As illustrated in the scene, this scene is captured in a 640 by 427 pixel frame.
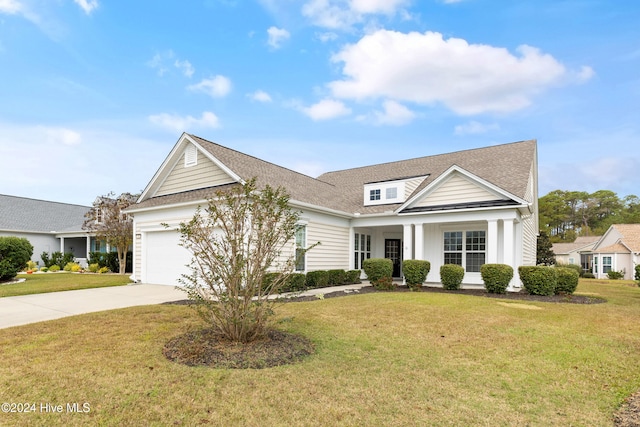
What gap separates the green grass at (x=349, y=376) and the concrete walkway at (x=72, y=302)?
1.16 m

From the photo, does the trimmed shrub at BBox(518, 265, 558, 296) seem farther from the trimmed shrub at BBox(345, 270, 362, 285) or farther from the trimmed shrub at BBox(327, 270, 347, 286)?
the trimmed shrub at BBox(327, 270, 347, 286)

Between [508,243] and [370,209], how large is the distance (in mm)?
5991

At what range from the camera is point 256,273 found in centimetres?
528

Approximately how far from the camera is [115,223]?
68.9 ft

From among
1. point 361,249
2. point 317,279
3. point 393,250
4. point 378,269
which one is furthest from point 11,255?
point 393,250

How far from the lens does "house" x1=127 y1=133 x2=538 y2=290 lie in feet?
42.6

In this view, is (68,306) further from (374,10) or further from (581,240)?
(581,240)

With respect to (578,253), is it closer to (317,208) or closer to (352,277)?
(352,277)

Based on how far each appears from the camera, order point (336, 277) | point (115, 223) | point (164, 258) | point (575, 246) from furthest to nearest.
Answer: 1. point (575, 246)
2. point (115, 223)
3. point (336, 277)
4. point (164, 258)

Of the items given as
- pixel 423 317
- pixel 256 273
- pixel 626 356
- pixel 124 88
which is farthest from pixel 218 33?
pixel 626 356

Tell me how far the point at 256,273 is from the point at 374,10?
1179cm

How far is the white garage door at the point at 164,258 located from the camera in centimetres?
1334

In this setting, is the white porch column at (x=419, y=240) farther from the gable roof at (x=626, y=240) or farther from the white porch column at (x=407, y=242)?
the gable roof at (x=626, y=240)

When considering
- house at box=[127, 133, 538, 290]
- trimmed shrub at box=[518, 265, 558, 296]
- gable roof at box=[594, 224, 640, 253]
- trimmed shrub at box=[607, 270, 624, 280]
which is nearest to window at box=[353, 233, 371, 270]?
house at box=[127, 133, 538, 290]
